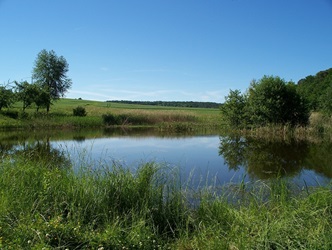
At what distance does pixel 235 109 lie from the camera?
116 ft

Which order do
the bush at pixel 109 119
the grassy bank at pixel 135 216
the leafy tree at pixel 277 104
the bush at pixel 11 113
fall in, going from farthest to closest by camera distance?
the bush at pixel 109 119, the bush at pixel 11 113, the leafy tree at pixel 277 104, the grassy bank at pixel 135 216

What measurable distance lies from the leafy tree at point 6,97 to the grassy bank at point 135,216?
96.4 ft

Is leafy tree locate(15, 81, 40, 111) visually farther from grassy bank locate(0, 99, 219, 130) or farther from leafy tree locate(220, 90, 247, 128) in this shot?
leafy tree locate(220, 90, 247, 128)

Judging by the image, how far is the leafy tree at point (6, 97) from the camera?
3256 cm

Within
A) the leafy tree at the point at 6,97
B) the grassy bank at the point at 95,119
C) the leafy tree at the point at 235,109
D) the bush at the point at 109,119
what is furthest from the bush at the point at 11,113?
the leafy tree at the point at 235,109

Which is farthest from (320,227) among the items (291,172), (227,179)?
(291,172)

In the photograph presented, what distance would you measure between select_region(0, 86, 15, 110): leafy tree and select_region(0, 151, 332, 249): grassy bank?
29396mm

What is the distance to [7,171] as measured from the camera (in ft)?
20.4

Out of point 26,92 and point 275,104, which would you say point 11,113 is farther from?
point 275,104

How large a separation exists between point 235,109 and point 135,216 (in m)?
31.6

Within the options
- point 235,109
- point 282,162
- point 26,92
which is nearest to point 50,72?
point 26,92

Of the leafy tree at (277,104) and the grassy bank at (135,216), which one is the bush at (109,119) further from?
the grassy bank at (135,216)

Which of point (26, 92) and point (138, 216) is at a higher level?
point (26, 92)

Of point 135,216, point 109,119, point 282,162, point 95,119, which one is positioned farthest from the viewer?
point 109,119
